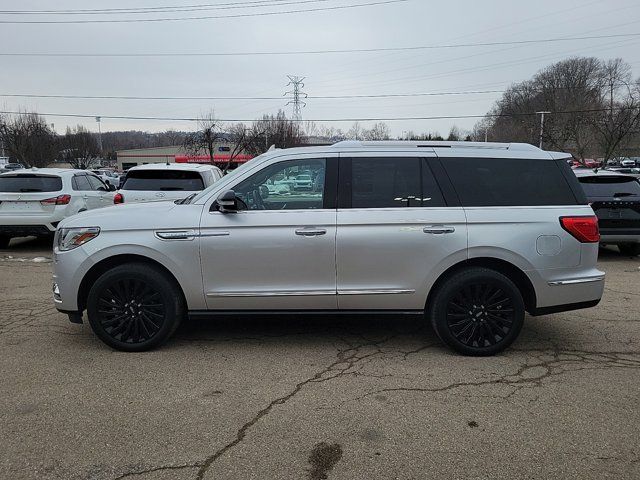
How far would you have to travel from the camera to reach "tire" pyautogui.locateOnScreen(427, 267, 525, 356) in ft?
14.8

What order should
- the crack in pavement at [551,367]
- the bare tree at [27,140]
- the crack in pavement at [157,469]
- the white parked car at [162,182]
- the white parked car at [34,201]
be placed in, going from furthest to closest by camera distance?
the bare tree at [27,140] < the white parked car at [34,201] < the white parked car at [162,182] < the crack in pavement at [551,367] < the crack in pavement at [157,469]

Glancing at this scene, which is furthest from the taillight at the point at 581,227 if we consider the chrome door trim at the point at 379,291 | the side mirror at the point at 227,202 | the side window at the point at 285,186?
the side mirror at the point at 227,202

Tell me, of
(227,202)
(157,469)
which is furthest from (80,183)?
(157,469)

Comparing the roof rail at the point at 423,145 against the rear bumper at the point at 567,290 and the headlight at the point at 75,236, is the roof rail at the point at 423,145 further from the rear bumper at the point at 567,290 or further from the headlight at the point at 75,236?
the headlight at the point at 75,236

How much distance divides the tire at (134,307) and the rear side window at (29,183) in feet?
22.8

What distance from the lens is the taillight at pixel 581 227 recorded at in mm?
4535

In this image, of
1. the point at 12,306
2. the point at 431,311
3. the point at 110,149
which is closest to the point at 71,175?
the point at 12,306

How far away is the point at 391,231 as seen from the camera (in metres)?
4.50

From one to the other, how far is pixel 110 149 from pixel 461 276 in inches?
4554

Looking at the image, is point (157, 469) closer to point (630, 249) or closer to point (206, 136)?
point (630, 249)

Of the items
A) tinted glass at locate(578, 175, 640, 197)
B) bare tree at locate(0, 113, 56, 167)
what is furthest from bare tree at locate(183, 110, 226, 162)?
tinted glass at locate(578, 175, 640, 197)

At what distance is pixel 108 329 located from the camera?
465cm

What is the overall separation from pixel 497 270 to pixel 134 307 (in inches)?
A: 129

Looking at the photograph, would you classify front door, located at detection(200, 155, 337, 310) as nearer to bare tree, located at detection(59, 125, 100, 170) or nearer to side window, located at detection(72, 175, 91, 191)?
side window, located at detection(72, 175, 91, 191)
